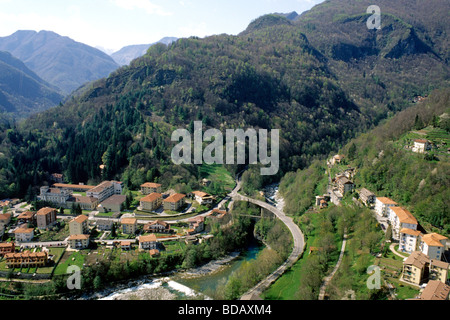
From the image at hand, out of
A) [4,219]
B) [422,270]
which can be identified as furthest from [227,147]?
[422,270]

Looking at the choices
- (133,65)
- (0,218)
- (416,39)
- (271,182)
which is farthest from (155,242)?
(416,39)

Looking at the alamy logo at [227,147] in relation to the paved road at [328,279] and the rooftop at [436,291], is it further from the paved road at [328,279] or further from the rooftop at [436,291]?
the rooftop at [436,291]

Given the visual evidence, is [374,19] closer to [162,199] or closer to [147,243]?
[162,199]

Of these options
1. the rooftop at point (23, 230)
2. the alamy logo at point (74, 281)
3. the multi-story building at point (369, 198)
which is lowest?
the alamy logo at point (74, 281)

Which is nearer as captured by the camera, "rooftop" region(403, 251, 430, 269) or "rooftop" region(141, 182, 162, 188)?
"rooftop" region(403, 251, 430, 269)

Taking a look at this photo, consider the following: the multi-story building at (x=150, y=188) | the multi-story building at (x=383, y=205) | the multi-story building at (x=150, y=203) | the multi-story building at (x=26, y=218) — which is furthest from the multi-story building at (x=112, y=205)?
the multi-story building at (x=383, y=205)

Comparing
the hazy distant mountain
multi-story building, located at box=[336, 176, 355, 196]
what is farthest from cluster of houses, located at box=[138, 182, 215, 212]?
the hazy distant mountain

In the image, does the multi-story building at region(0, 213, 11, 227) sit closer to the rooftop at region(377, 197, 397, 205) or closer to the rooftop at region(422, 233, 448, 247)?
the rooftop at region(377, 197, 397, 205)

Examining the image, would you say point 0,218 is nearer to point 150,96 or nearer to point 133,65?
point 150,96
